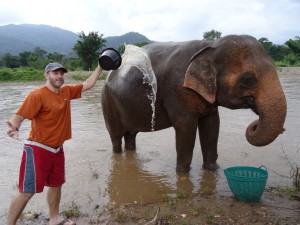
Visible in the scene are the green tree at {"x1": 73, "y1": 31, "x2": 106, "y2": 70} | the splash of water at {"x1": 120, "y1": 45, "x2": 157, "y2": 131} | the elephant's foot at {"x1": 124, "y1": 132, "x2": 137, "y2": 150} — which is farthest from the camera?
the green tree at {"x1": 73, "y1": 31, "x2": 106, "y2": 70}

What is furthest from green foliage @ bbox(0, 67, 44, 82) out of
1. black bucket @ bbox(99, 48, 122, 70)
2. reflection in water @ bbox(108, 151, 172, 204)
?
black bucket @ bbox(99, 48, 122, 70)

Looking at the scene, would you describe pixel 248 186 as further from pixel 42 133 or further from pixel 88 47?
pixel 88 47

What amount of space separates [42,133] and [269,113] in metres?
2.35

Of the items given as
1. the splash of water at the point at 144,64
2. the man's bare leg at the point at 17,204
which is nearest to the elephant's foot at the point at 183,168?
the splash of water at the point at 144,64

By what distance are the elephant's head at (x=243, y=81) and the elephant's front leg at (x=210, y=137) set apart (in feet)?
2.24

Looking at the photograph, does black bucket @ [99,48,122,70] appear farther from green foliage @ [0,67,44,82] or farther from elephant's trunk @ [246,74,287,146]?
green foliage @ [0,67,44,82]

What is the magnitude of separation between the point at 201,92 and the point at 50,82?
189 cm

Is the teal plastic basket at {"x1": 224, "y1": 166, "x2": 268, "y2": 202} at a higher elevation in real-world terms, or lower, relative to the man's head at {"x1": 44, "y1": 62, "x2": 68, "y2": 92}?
lower

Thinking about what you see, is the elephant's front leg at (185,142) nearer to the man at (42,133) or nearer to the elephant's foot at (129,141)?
the elephant's foot at (129,141)

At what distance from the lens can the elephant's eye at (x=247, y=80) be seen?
4.32 metres

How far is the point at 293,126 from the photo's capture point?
840 cm

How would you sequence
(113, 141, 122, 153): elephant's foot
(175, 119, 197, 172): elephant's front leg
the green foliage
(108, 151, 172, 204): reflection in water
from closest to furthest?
(108, 151, 172, 204): reflection in water, (175, 119, 197, 172): elephant's front leg, (113, 141, 122, 153): elephant's foot, the green foliage

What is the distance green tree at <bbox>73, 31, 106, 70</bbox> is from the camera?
1371 inches

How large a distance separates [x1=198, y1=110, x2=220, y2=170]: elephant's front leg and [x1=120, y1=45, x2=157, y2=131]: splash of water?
74 centimetres
